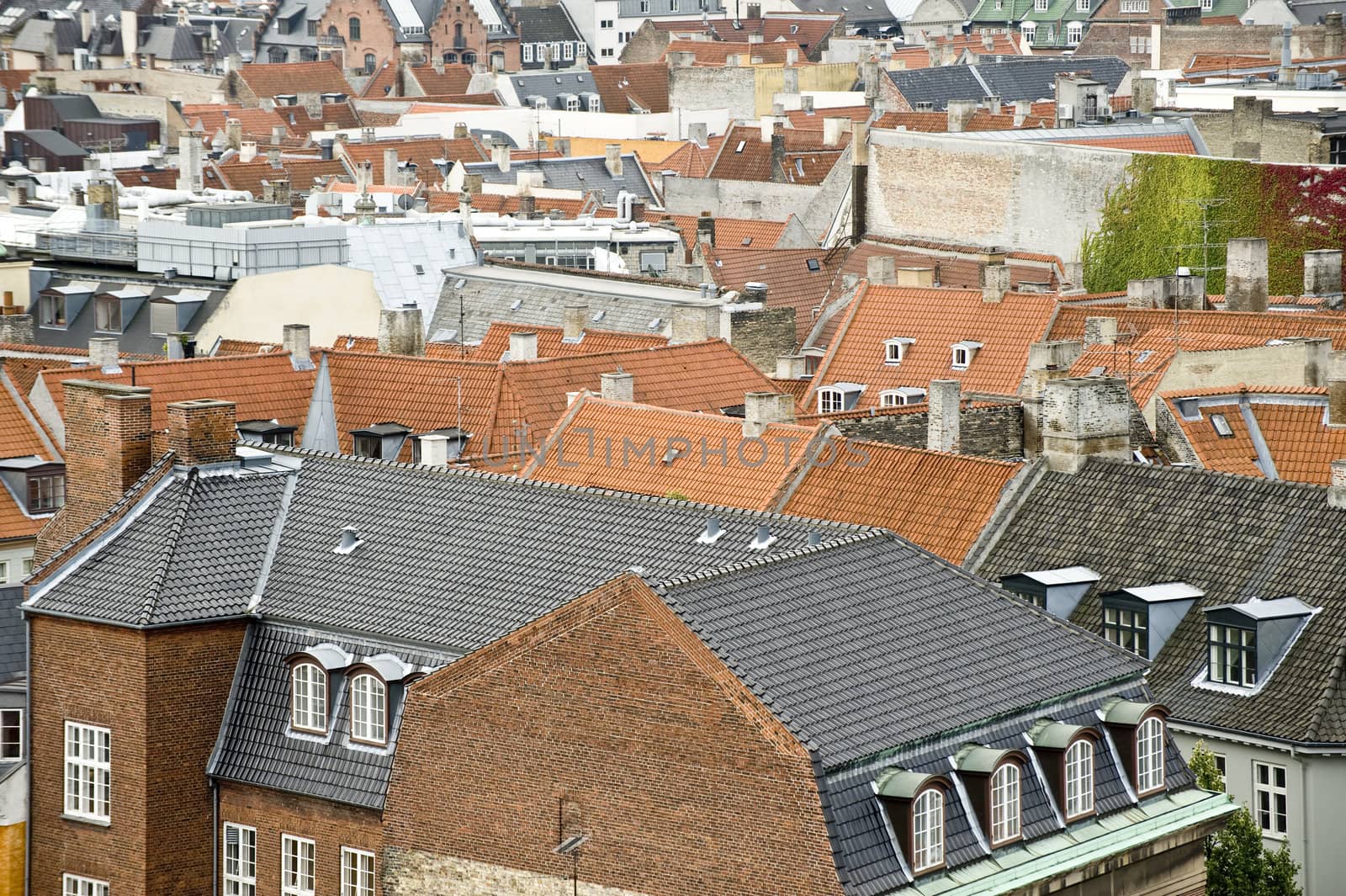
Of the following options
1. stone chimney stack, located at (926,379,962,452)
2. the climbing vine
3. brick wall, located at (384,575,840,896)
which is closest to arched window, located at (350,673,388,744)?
brick wall, located at (384,575,840,896)

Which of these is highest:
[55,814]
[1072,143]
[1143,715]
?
[1072,143]

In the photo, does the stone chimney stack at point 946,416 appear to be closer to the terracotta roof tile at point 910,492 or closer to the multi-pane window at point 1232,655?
the terracotta roof tile at point 910,492

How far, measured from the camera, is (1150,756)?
36031mm

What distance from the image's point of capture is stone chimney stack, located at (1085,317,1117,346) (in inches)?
2527

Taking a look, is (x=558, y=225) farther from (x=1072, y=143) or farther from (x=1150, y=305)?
(x=1150, y=305)

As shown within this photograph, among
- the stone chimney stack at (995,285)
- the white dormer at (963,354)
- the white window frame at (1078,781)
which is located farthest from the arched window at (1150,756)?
the stone chimney stack at (995,285)

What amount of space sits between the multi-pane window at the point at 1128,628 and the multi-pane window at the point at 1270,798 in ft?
11.2

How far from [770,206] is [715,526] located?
78.9 m

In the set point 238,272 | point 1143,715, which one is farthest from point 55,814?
point 238,272

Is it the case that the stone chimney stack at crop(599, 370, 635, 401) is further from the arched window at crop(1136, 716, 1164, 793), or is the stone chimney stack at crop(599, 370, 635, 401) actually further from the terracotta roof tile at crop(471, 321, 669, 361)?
the arched window at crop(1136, 716, 1164, 793)

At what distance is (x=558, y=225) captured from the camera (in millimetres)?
92812

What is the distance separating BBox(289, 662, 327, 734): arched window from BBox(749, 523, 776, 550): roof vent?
20.4 feet

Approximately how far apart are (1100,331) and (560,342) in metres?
14.4

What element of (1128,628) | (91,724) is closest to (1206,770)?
(1128,628)
